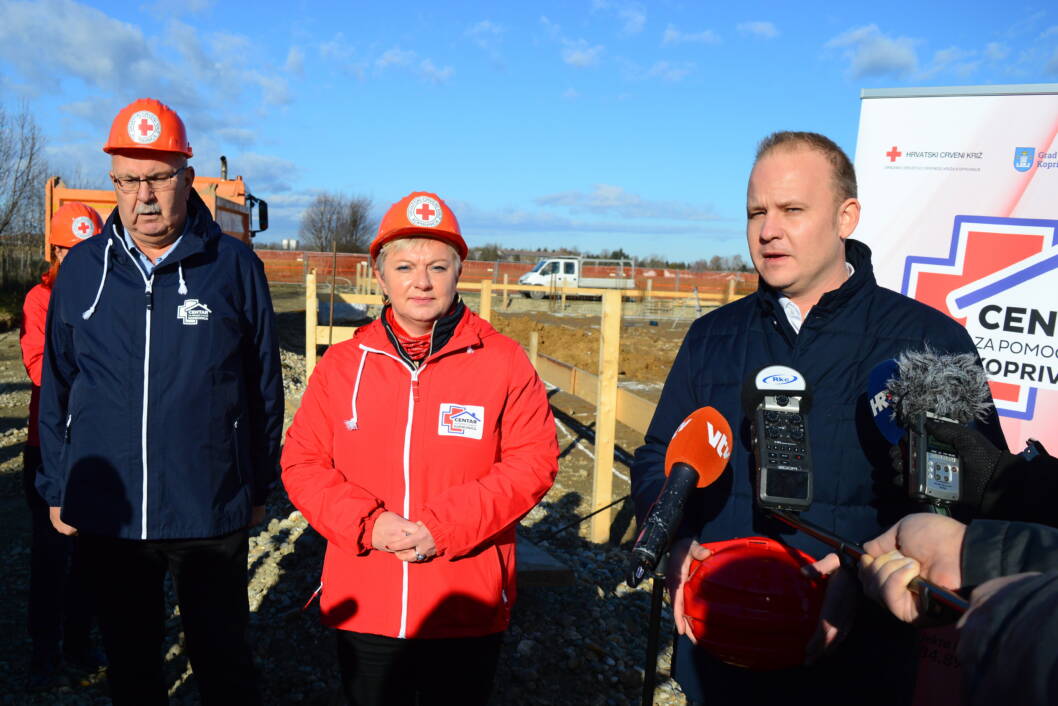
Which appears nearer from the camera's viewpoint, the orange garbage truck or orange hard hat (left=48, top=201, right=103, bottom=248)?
orange hard hat (left=48, top=201, right=103, bottom=248)

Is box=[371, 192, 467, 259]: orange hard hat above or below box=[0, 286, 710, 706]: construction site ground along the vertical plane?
above

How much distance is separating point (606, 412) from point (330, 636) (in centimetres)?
244

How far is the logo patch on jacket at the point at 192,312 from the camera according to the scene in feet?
7.94

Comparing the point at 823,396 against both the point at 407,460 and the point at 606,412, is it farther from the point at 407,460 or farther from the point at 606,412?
the point at 606,412

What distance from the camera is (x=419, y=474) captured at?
2.17m

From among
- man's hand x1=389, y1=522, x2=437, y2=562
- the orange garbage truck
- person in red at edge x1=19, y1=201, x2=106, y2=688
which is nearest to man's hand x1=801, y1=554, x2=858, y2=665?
man's hand x1=389, y1=522, x2=437, y2=562

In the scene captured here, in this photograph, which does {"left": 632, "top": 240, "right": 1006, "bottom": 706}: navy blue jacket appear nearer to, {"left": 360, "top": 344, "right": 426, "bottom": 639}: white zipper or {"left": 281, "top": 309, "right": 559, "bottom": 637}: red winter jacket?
{"left": 281, "top": 309, "right": 559, "bottom": 637}: red winter jacket

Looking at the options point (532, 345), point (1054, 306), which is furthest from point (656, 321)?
point (1054, 306)

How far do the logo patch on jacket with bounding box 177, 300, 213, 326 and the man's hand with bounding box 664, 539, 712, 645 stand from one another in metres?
1.72

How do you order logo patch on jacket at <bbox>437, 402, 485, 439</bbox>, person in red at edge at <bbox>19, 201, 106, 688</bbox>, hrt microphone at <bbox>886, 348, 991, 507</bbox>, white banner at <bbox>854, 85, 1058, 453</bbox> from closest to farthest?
1. hrt microphone at <bbox>886, 348, 991, 507</bbox>
2. logo patch on jacket at <bbox>437, 402, 485, 439</bbox>
3. white banner at <bbox>854, 85, 1058, 453</bbox>
4. person in red at edge at <bbox>19, 201, 106, 688</bbox>

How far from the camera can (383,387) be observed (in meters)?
2.22

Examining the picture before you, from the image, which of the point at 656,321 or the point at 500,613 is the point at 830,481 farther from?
the point at 656,321

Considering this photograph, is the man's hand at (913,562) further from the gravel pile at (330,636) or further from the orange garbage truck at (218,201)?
the orange garbage truck at (218,201)

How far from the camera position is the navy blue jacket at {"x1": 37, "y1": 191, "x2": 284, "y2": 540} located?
2375 millimetres
